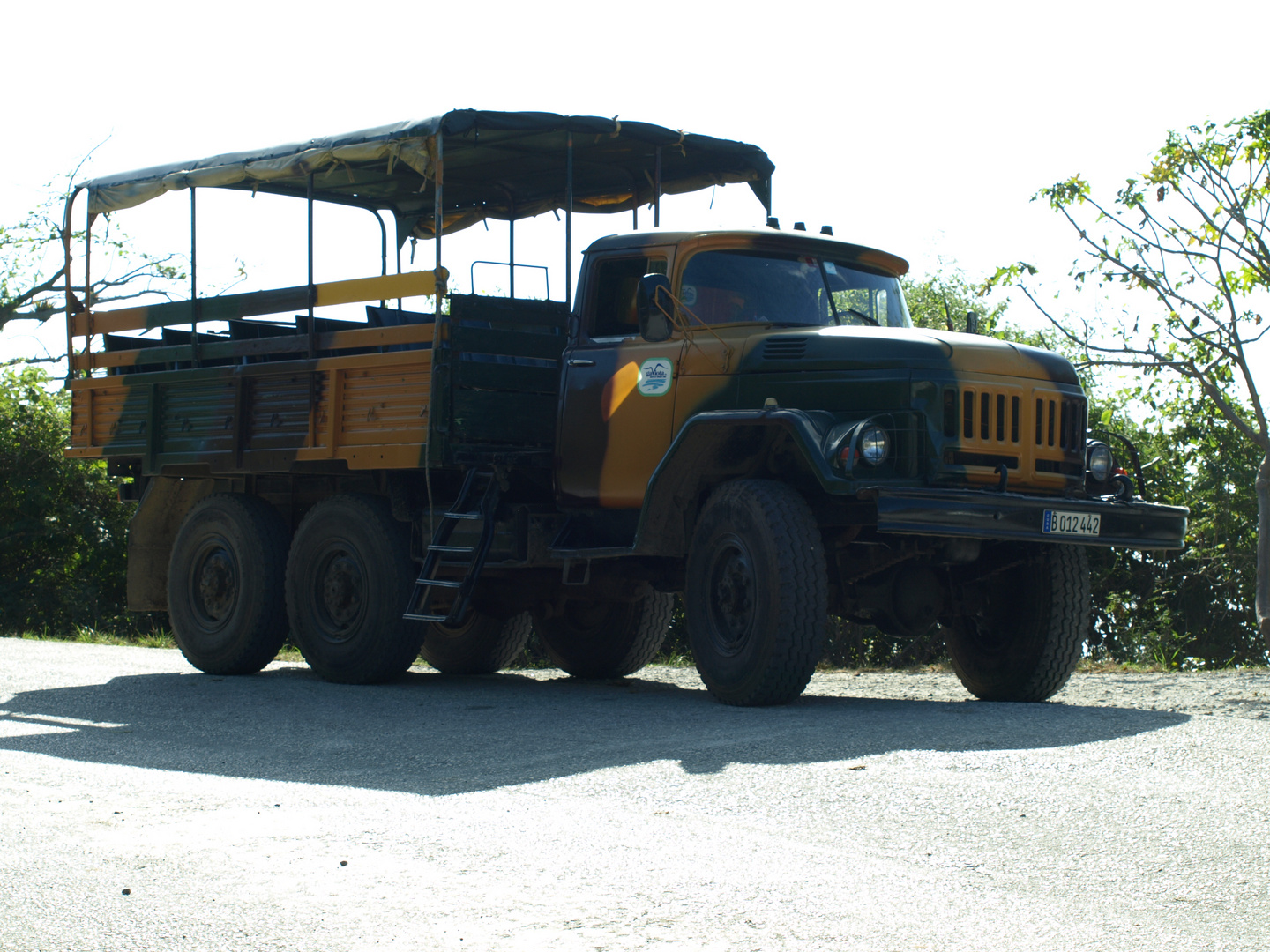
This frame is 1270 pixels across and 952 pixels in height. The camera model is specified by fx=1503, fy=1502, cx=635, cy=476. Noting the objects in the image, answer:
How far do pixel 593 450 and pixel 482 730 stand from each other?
226cm

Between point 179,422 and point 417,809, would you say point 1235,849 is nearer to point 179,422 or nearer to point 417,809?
point 417,809

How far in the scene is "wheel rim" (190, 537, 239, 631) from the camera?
11.6m

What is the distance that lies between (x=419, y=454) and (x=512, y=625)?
287 centimetres

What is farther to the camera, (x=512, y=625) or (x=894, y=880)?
(x=512, y=625)

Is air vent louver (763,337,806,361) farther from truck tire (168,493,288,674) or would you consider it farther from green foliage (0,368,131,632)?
green foliage (0,368,131,632)

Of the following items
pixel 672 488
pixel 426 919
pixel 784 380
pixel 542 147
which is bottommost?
pixel 426 919

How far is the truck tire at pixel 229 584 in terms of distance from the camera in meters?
11.3

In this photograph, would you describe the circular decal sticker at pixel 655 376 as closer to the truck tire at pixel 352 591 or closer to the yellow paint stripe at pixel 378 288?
the yellow paint stripe at pixel 378 288

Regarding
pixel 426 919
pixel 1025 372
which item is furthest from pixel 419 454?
pixel 426 919

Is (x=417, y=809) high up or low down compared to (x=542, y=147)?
down

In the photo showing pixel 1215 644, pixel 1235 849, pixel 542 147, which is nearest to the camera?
pixel 1235 849

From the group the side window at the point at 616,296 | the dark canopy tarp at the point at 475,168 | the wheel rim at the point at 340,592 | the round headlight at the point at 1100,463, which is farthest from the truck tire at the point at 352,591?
the round headlight at the point at 1100,463

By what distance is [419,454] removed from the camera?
9844 mm

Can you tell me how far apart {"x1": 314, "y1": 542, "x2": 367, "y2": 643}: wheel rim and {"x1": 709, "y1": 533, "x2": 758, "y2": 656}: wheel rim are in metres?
3.02
